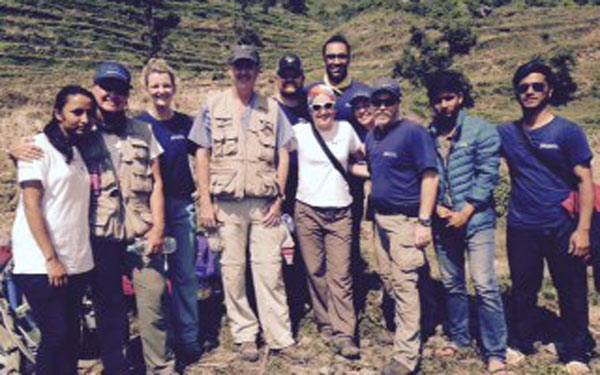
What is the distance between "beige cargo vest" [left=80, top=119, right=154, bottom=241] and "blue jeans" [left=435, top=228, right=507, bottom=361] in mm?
2411

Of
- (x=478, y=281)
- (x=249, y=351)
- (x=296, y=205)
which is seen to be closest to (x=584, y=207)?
(x=478, y=281)

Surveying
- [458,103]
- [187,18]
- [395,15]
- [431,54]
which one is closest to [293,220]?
[458,103]

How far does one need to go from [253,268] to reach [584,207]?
2.68m

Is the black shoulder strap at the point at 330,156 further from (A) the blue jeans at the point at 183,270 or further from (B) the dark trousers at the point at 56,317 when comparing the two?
(B) the dark trousers at the point at 56,317

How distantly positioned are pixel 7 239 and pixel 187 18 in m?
63.3

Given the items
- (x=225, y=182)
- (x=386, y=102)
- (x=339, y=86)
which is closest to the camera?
(x=386, y=102)

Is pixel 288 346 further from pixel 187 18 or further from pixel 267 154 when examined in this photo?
pixel 187 18

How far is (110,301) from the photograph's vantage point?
164 inches

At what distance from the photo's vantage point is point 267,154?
4.68 metres

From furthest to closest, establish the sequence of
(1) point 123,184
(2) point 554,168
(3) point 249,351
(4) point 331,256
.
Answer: (4) point 331,256 < (3) point 249,351 < (2) point 554,168 < (1) point 123,184

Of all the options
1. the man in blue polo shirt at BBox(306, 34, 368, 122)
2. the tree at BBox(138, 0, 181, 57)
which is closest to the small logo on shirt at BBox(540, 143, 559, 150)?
the man in blue polo shirt at BBox(306, 34, 368, 122)

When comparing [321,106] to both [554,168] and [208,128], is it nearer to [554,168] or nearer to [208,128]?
[208,128]

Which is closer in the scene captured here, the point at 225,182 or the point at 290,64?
the point at 225,182

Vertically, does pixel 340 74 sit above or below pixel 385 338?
above
